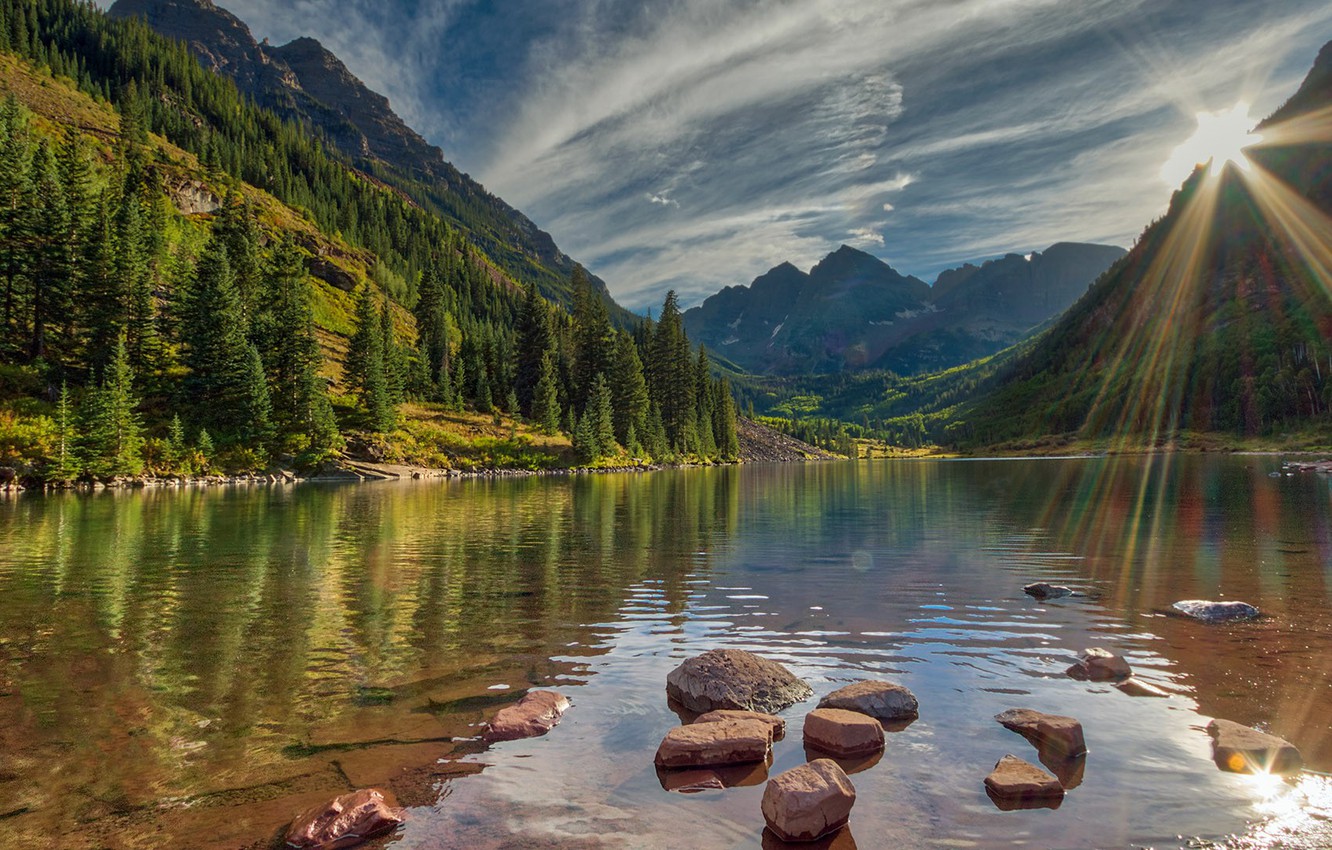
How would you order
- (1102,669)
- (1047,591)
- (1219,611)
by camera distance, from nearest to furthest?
1. (1102,669)
2. (1219,611)
3. (1047,591)

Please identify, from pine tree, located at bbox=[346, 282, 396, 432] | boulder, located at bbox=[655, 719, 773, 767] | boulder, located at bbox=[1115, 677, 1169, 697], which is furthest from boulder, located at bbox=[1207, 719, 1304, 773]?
pine tree, located at bbox=[346, 282, 396, 432]

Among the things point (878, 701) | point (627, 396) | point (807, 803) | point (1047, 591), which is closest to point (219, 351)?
point (627, 396)

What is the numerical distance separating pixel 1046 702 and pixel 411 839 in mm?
10277

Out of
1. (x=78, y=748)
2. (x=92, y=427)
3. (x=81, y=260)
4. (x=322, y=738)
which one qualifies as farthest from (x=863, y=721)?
(x=81, y=260)

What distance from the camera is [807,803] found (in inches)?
285

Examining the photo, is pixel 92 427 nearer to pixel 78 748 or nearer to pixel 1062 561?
pixel 78 748

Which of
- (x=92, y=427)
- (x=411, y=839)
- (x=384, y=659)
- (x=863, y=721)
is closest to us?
(x=411, y=839)

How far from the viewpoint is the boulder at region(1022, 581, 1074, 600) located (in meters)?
19.4

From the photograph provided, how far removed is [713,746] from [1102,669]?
333 inches

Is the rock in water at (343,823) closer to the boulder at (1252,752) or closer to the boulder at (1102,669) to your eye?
the boulder at (1252,752)

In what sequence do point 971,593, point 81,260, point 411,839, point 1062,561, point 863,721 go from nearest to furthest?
point 411,839 → point 863,721 → point 971,593 → point 1062,561 → point 81,260

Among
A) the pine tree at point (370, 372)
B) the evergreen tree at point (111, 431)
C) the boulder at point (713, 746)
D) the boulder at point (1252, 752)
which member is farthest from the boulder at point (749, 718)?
the pine tree at point (370, 372)

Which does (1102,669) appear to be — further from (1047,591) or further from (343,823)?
(343,823)

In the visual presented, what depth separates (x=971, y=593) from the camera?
20.5 meters
